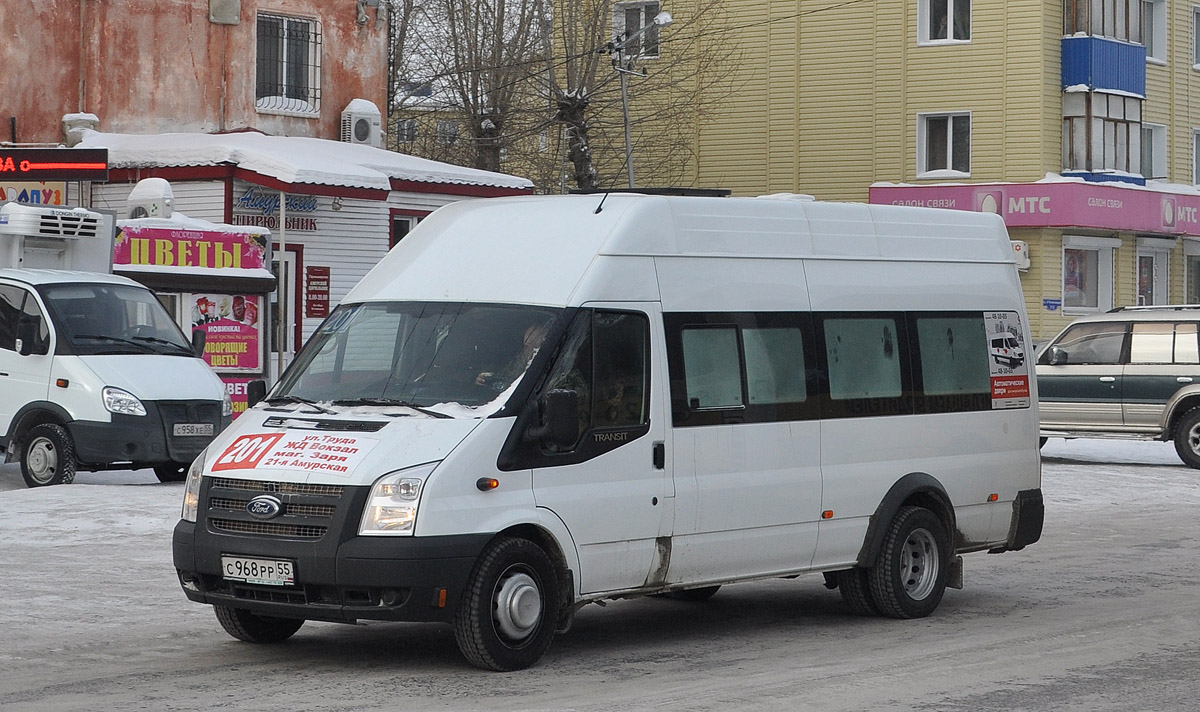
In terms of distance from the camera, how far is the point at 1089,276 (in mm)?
44125

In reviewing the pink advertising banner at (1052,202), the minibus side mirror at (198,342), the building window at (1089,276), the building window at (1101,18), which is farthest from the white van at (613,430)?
the building window at (1101,18)

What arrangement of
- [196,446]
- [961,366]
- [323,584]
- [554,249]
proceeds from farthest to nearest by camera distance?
[196,446]
[961,366]
[554,249]
[323,584]

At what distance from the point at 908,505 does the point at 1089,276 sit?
34.8m

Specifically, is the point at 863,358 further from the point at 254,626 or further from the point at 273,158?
the point at 273,158

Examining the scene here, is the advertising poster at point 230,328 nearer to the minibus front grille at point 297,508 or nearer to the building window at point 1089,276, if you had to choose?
the minibus front grille at point 297,508

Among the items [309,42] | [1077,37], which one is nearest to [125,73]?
[309,42]

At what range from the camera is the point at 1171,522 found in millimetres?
17156

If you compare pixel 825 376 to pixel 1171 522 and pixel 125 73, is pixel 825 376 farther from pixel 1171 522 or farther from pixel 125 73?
pixel 125 73

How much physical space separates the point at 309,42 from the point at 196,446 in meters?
13.7

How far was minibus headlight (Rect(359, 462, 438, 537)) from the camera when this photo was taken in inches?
328

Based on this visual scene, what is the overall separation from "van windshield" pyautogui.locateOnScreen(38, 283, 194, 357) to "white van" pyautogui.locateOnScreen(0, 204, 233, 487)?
0.03ft

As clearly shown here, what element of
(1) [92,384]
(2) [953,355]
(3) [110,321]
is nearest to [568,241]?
(2) [953,355]

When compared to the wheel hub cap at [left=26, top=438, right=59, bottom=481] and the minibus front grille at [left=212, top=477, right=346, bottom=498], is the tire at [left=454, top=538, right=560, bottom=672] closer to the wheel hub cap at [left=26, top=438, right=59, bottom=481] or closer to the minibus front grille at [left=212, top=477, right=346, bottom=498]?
the minibus front grille at [left=212, top=477, right=346, bottom=498]

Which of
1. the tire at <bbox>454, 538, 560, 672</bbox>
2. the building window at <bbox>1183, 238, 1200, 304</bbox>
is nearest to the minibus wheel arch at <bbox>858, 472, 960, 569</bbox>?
the tire at <bbox>454, 538, 560, 672</bbox>
